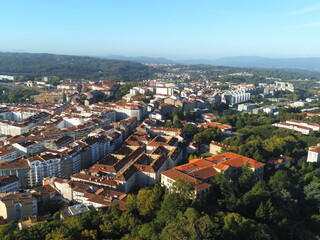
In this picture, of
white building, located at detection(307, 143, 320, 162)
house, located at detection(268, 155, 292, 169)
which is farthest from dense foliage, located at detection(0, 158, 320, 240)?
white building, located at detection(307, 143, 320, 162)

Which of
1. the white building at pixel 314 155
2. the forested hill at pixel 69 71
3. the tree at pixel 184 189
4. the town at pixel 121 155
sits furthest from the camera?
the forested hill at pixel 69 71

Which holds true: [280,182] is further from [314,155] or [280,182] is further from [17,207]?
[17,207]

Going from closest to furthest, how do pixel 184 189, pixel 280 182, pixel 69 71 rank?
pixel 184 189 < pixel 280 182 < pixel 69 71

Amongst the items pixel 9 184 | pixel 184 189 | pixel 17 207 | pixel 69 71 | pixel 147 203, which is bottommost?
pixel 9 184

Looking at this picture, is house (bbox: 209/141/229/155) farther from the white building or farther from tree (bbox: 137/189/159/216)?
tree (bbox: 137/189/159/216)

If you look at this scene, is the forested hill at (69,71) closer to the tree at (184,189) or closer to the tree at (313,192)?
the tree at (313,192)

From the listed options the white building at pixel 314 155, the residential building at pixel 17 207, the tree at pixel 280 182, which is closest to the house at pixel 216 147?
the tree at pixel 280 182

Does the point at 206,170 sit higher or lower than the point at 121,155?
higher

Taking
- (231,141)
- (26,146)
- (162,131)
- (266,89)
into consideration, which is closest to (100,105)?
(162,131)

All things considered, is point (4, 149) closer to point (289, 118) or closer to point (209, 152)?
point (209, 152)

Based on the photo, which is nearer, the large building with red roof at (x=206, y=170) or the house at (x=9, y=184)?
the large building with red roof at (x=206, y=170)

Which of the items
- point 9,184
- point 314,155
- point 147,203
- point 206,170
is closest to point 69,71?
point 9,184
